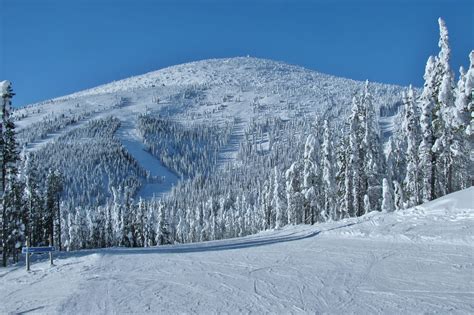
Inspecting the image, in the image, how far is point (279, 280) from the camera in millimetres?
14680

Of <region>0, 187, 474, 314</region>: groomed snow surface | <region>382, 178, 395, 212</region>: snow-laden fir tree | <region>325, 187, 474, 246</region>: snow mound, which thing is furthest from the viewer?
<region>382, 178, 395, 212</region>: snow-laden fir tree

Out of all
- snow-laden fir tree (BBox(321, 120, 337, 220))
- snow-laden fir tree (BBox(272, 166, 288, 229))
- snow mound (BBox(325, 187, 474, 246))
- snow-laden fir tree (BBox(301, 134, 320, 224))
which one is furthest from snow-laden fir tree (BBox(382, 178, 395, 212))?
snow-laden fir tree (BBox(272, 166, 288, 229))

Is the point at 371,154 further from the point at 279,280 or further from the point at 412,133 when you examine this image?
the point at 279,280

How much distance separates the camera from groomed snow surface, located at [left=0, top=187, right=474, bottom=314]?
38.6ft

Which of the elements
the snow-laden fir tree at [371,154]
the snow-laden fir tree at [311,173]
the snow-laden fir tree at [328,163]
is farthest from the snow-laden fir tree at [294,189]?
the snow-laden fir tree at [371,154]

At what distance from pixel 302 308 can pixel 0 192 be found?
26.4 m

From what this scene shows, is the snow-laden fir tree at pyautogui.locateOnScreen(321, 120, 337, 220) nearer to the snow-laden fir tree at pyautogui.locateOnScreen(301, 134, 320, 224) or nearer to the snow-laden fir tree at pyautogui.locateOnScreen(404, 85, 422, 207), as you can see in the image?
the snow-laden fir tree at pyautogui.locateOnScreen(301, 134, 320, 224)

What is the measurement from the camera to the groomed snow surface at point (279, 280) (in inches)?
463

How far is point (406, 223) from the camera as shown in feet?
83.7

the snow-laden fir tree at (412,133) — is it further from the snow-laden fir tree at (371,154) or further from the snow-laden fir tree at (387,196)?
the snow-laden fir tree at (371,154)

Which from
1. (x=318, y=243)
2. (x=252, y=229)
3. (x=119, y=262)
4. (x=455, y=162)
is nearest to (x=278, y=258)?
(x=318, y=243)

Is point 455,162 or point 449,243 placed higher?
point 455,162

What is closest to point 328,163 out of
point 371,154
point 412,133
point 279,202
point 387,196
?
point 371,154

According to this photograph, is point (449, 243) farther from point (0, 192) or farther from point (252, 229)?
point (252, 229)
